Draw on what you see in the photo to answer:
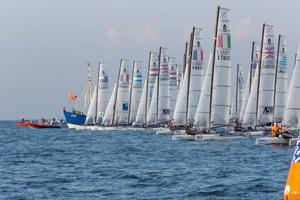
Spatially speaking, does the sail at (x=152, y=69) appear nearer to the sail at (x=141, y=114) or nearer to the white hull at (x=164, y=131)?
the sail at (x=141, y=114)

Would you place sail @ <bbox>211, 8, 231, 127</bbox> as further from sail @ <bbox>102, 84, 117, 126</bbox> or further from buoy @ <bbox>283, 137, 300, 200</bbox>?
buoy @ <bbox>283, 137, 300, 200</bbox>

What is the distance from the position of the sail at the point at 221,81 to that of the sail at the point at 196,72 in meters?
8.59

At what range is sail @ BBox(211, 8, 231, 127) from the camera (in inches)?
2308

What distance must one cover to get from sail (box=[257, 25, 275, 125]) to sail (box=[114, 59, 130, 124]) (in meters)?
33.4

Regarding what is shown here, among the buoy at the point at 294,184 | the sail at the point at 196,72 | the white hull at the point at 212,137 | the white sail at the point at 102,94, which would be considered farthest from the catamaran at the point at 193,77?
the buoy at the point at 294,184

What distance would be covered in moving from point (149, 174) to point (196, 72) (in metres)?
37.6

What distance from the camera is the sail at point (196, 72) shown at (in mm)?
68250

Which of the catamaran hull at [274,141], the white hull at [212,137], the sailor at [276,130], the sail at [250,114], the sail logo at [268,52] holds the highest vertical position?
the sail logo at [268,52]

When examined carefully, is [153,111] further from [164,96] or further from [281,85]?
[281,85]

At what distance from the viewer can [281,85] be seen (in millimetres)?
69500

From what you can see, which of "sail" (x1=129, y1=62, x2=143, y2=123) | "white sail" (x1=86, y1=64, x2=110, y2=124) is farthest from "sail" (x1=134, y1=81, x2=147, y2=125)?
"white sail" (x1=86, y1=64, x2=110, y2=124)

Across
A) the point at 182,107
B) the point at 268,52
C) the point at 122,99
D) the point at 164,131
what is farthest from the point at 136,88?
the point at 268,52

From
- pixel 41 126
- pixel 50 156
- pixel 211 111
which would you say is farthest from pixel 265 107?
pixel 41 126

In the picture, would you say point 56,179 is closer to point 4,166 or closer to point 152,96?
point 4,166
